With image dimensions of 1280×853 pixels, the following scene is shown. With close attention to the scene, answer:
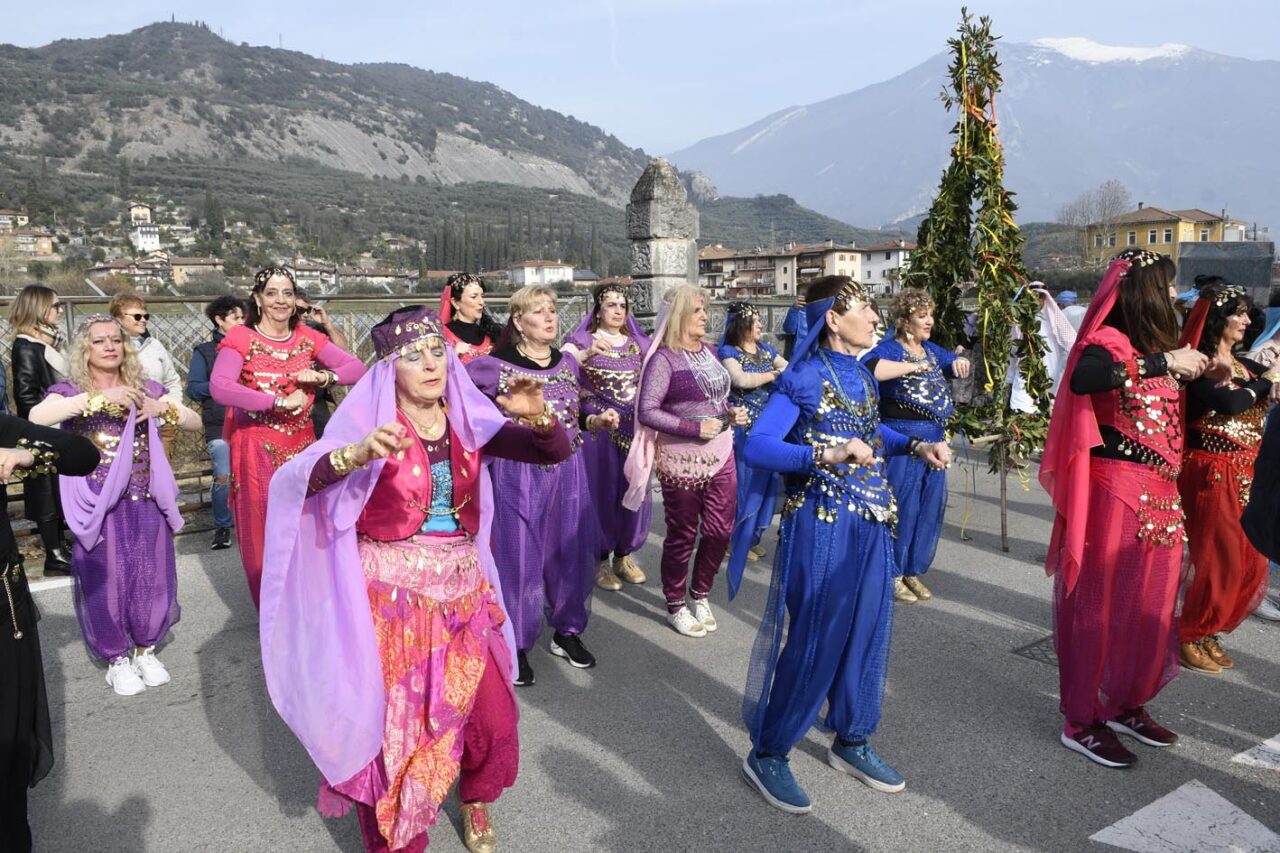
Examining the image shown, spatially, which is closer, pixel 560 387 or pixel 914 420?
pixel 560 387

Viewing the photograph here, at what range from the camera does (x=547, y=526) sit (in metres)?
4.52

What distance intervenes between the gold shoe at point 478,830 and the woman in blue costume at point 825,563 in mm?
1014

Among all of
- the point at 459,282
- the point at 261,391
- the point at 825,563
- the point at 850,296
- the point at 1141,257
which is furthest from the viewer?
the point at 459,282

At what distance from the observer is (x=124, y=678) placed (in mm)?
4301

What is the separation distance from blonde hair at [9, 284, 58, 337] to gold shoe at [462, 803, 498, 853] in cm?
493

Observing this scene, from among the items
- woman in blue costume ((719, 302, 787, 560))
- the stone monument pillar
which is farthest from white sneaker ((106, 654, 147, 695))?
the stone monument pillar

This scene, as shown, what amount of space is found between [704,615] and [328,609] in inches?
110

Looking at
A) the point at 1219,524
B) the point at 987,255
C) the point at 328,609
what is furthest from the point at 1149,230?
the point at 328,609

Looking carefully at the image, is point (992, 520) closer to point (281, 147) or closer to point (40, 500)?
point (40, 500)

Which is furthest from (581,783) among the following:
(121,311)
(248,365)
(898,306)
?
(121,311)

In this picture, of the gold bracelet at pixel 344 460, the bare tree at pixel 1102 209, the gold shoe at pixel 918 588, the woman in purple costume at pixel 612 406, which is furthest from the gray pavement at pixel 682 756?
the bare tree at pixel 1102 209

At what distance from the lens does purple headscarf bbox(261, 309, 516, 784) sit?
2561 mm

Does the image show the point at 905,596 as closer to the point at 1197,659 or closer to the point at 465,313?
the point at 1197,659

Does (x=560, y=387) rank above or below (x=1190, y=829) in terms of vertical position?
above
